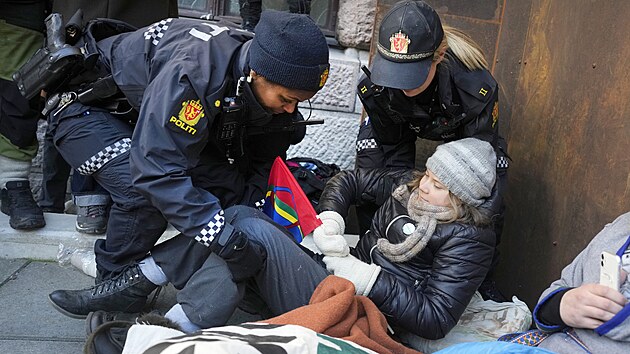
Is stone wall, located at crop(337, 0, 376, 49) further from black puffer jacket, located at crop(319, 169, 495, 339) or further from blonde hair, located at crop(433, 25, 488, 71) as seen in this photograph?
black puffer jacket, located at crop(319, 169, 495, 339)

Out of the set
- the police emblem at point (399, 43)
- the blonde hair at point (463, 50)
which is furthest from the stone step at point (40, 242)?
the blonde hair at point (463, 50)

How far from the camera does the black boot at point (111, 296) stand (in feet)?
8.11

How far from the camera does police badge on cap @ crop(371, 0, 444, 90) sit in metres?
2.46

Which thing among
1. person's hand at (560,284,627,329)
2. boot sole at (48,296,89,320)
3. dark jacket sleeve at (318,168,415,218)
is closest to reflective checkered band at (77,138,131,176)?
boot sole at (48,296,89,320)

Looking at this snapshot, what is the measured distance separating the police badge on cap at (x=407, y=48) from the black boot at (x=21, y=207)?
1616 millimetres

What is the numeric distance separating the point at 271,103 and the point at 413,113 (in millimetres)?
677

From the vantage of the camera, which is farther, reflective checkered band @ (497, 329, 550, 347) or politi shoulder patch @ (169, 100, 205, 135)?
politi shoulder patch @ (169, 100, 205, 135)

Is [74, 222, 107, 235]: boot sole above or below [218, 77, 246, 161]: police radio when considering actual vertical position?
below

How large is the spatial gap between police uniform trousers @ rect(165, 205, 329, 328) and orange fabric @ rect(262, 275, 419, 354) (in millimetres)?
110

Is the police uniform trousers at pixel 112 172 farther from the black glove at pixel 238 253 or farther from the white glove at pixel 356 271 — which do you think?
the white glove at pixel 356 271

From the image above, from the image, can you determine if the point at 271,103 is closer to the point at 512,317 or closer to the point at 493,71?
the point at 512,317

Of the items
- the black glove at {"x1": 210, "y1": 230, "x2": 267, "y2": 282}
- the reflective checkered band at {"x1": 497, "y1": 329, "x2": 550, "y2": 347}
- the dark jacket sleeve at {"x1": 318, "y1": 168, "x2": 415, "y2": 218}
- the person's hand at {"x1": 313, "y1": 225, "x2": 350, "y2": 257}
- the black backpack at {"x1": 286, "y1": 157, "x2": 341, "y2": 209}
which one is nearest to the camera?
the reflective checkered band at {"x1": 497, "y1": 329, "x2": 550, "y2": 347}

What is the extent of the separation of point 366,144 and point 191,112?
1.15 m

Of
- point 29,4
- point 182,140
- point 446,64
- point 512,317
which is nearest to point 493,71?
point 446,64
